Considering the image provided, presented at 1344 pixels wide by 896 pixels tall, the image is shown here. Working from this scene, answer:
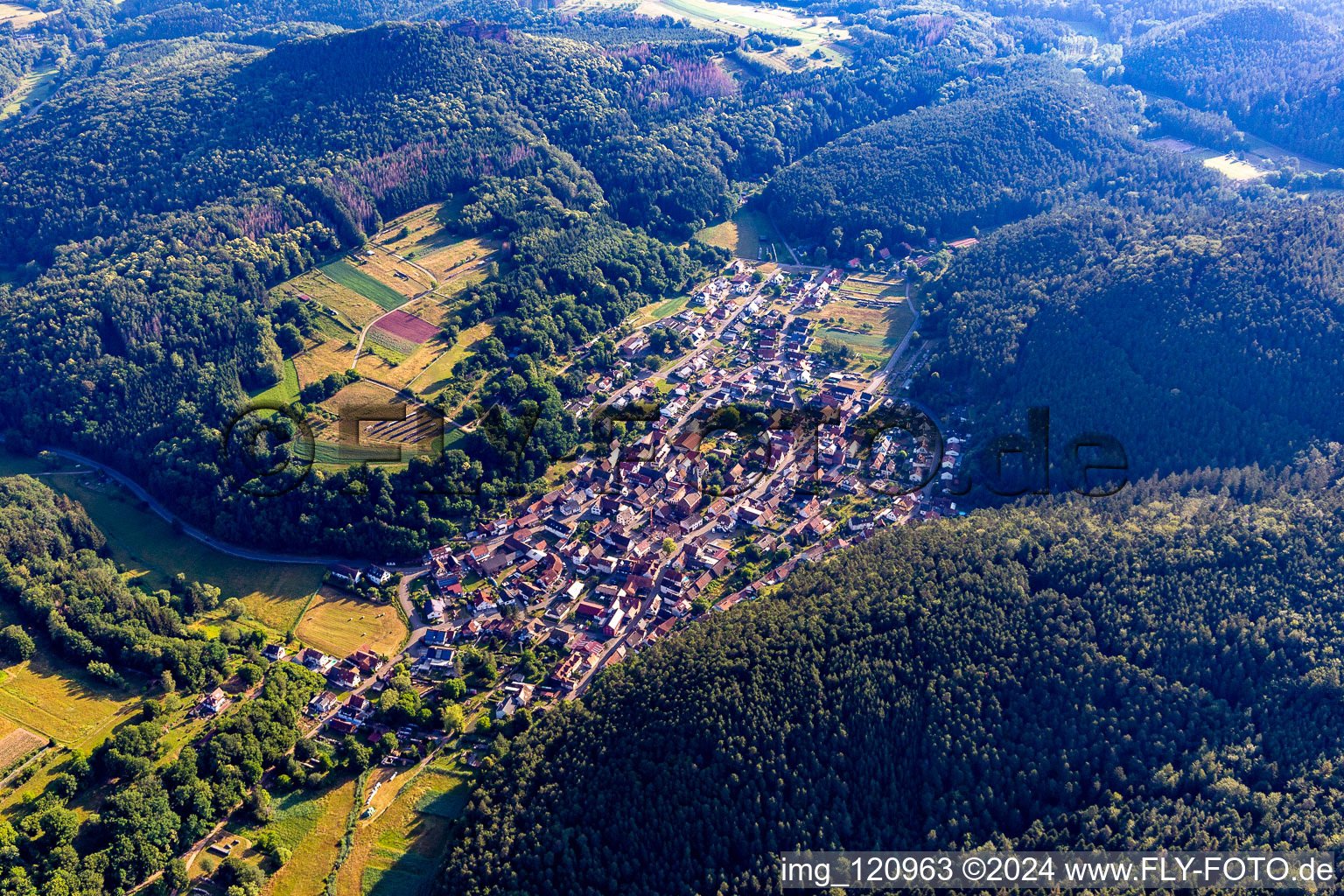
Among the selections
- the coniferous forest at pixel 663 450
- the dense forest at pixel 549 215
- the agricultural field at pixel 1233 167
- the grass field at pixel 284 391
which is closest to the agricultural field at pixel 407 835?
the coniferous forest at pixel 663 450

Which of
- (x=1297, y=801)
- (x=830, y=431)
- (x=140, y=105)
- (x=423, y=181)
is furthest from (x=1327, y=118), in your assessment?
(x=140, y=105)

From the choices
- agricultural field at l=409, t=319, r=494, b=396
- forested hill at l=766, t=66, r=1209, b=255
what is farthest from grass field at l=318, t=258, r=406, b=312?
forested hill at l=766, t=66, r=1209, b=255

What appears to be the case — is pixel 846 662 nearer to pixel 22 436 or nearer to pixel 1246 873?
pixel 1246 873

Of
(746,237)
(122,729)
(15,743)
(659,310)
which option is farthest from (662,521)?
(746,237)

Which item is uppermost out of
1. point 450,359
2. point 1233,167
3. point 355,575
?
point 1233,167

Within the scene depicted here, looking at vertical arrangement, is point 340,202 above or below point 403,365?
above

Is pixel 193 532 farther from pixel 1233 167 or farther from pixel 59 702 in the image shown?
pixel 1233 167

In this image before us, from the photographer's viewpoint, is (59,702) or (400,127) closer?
(59,702)
